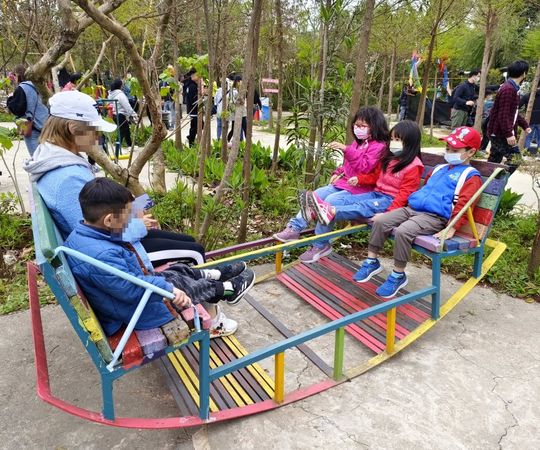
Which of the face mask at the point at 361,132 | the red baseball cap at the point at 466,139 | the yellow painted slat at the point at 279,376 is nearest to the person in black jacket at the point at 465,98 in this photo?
the face mask at the point at 361,132

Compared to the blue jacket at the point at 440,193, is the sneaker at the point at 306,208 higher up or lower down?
lower down

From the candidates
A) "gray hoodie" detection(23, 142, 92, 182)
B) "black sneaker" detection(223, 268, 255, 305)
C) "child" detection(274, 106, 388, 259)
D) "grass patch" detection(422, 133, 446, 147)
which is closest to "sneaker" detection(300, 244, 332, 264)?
"child" detection(274, 106, 388, 259)

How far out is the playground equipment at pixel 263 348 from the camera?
6.13 ft

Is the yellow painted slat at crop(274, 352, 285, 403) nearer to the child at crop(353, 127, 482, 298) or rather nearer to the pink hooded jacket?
the child at crop(353, 127, 482, 298)

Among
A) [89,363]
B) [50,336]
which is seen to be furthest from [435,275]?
[50,336]

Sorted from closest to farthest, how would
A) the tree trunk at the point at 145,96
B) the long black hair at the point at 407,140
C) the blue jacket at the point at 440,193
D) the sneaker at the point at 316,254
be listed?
the tree trunk at the point at 145,96 → the blue jacket at the point at 440,193 → the long black hair at the point at 407,140 → the sneaker at the point at 316,254

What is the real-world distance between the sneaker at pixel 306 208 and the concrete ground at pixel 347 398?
802mm

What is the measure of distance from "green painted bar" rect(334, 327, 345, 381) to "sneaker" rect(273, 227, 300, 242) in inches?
48.9

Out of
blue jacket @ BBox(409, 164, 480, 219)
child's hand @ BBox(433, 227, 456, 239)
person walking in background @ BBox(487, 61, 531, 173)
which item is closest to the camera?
child's hand @ BBox(433, 227, 456, 239)

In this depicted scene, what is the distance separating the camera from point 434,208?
3279mm

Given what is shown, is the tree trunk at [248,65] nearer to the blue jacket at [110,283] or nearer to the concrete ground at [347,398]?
the concrete ground at [347,398]

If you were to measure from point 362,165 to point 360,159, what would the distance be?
0.18 feet

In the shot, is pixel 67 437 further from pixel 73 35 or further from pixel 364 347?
pixel 73 35

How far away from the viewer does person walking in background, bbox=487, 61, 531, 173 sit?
512cm
